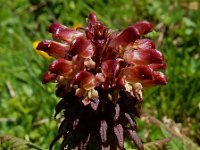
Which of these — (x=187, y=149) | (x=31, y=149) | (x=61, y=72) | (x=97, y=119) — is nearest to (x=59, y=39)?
(x=61, y=72)

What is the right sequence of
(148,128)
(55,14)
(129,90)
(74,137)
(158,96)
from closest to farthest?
(129,90), (74,137), (148,128), (158,96), (55,14)

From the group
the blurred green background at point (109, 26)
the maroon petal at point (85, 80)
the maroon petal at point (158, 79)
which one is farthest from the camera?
the blurred green background at point (109, 26)

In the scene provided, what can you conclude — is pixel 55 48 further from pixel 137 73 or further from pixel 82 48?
pixel 137 73

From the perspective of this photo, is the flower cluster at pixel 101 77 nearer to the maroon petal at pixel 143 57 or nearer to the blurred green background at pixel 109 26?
the maroon petal at pixel 143 57

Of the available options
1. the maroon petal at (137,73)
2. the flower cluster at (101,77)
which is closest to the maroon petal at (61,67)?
the flower cluster at (101,77)

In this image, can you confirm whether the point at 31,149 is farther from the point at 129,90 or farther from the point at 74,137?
the point at 129,90

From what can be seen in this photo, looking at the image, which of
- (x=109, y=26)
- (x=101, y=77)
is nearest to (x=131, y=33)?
(x=101, y=77)
